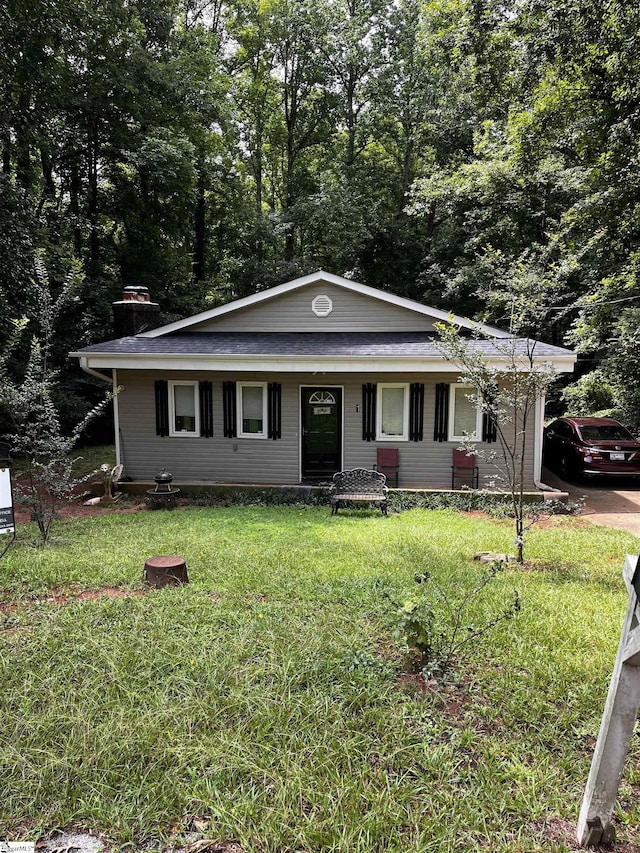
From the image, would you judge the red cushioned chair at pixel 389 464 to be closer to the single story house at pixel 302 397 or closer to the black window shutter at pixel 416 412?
the single story house at pixel 302 397

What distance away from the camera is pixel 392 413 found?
11383 mm

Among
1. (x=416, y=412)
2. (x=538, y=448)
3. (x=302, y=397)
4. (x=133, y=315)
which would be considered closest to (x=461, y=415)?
(x=416, y=412)

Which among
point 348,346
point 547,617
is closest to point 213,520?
point 348,346

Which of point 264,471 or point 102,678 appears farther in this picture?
point 264,471

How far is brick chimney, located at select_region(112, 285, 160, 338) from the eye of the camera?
1323cm

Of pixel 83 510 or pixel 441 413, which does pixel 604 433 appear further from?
pixel 83 510

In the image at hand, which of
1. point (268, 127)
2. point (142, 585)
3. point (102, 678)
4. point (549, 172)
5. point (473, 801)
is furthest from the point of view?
point (268, 127)

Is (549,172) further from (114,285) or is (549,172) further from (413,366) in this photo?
(114,285)

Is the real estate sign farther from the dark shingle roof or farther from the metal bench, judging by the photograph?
the dark shingle roof

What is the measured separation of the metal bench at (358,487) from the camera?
980cm

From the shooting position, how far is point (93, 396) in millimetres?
19406

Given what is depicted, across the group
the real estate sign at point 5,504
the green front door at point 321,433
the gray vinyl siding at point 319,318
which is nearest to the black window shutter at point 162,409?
the gray vinyl siding at point 319,318

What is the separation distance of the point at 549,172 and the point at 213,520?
14745 millimetres

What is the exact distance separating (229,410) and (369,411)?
3.24m
